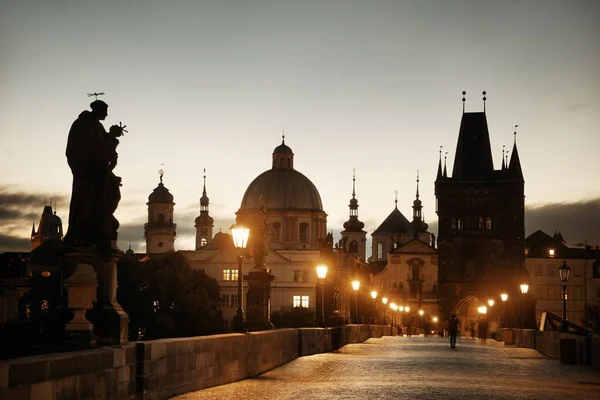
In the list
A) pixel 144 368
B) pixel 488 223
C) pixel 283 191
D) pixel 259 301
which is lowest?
pixel 144 368

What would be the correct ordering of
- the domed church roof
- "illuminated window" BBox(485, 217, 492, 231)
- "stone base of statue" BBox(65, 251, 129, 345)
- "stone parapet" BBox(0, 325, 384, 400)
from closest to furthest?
"stone parapet" BBox(0, 325, 384, 400) < "stone base of statue" BBox(65, 251, 129, 345) < "illuminated window" BBox(485, 217, 492, 231) < the domed church roof

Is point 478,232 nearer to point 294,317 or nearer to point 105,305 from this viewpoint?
point 294,317

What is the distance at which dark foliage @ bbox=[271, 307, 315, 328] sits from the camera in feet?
468

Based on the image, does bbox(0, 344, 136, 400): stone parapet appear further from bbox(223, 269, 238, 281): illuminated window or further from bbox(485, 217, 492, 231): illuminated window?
bbox(223, 269, 238, 281): illuminated window

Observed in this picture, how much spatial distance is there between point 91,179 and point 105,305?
1.88 meters

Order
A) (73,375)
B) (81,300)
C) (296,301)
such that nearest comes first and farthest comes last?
(73,375) < (81,300) < (296,301)

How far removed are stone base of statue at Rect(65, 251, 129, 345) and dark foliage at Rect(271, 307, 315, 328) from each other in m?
123

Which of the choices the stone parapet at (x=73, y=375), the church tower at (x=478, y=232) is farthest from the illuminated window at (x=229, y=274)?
the stone parapet at (x=73, y=375)

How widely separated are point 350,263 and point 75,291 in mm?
58023

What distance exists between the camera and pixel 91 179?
1767 cm

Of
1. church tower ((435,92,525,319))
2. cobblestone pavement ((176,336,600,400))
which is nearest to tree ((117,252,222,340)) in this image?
church tower ((435,92,525,319))

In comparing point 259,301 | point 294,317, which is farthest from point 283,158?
point 259,301

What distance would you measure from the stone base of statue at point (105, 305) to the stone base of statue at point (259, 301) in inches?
685

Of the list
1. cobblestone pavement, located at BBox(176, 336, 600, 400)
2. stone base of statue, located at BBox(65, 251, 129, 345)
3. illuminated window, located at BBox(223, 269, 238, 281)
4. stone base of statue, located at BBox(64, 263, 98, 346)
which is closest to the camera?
stone base of statue, located at BBox(64, 263, 98, 346)
